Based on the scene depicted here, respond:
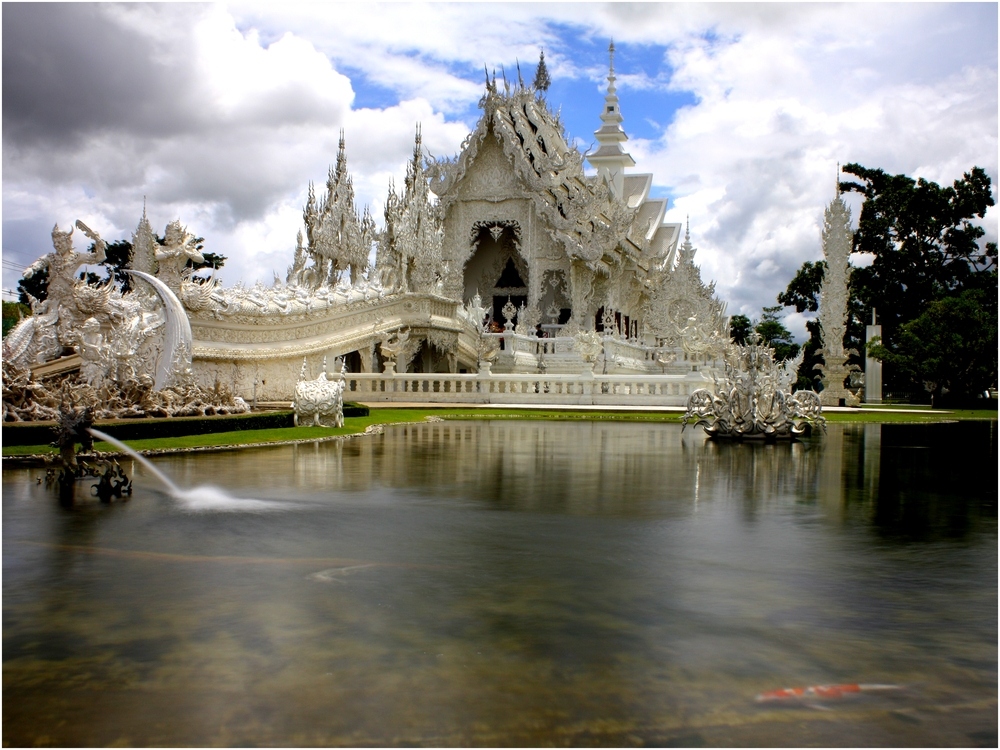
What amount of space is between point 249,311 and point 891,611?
19.1m

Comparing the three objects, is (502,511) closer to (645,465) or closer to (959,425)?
(645,465)

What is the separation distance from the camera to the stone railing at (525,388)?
79.2ft

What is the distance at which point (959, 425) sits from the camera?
20.4m

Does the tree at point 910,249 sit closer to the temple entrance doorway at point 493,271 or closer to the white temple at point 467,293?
the white temple at point 467,293

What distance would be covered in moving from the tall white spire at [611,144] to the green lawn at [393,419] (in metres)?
27.2

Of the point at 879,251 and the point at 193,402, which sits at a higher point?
the point at 879,251

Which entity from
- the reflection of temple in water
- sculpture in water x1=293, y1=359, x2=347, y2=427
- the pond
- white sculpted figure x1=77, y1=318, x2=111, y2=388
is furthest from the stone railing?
the pond

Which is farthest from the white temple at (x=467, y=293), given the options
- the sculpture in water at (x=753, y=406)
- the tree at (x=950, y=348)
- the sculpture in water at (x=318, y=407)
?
the sculpture in water at (x=753, y=406)

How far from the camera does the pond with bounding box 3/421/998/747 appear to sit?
3.28 metres

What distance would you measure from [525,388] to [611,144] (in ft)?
92.5

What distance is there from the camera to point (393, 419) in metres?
18.8

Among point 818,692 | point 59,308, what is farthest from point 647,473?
point 59,308

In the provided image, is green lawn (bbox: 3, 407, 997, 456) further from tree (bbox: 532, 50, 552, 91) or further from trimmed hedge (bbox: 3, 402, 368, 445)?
tree (bbox: 532, 50, 552, 91)

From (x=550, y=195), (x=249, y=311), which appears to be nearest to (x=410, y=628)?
(x=249, y=311)
